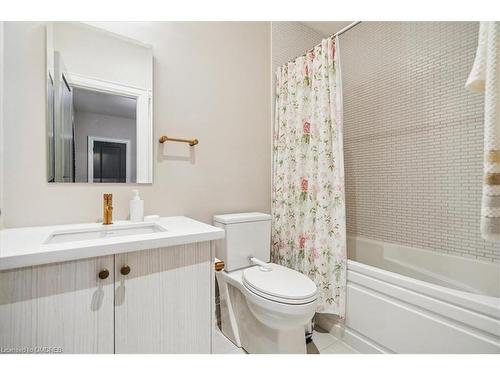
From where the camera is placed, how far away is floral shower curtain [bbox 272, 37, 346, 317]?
56.2 inches

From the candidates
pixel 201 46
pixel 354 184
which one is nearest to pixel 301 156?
pixel 354 184

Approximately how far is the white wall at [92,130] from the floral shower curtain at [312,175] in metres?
1.06

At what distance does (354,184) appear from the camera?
2137mm

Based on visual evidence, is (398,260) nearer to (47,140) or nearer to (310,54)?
(310,54)

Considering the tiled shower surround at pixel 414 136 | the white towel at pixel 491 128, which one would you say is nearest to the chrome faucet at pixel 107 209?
the white towel at pixel 491 128

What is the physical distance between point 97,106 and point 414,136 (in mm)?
2170

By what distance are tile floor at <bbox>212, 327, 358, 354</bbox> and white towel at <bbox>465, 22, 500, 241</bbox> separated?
1.05m

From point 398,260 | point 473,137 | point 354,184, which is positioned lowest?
point 398,260

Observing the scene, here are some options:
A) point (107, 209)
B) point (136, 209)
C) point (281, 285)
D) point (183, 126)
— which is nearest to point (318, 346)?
point (281, 285)

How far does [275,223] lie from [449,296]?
1.10m

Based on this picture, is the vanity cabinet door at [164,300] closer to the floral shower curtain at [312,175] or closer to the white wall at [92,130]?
the white wall at [92,130]

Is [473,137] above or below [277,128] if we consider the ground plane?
below

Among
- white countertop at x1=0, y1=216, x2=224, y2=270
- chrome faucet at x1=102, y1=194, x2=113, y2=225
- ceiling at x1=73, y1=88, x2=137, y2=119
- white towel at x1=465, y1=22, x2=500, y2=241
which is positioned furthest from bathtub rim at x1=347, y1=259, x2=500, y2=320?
ceiling at x1=73, y1=88, x2=137, y2=119
